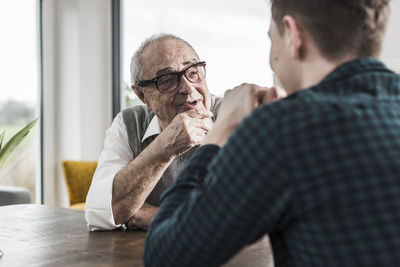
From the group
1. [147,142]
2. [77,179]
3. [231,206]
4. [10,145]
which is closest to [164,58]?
[147,142]

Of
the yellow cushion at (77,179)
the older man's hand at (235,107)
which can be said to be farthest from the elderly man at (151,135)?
the yellow cushion at (77,179)

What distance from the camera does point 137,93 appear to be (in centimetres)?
177

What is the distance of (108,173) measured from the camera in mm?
1615

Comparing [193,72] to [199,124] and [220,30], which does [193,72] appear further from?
[220,30]

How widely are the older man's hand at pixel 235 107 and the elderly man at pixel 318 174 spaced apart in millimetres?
192

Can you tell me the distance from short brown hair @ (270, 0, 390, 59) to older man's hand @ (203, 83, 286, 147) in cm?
21

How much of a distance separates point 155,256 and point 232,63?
11.7ft

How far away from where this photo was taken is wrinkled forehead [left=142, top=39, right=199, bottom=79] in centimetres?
166

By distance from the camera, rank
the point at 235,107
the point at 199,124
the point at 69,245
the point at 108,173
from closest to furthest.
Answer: the point at 235,107, the point at 69,245, the point at 199,124, the point at 108,173

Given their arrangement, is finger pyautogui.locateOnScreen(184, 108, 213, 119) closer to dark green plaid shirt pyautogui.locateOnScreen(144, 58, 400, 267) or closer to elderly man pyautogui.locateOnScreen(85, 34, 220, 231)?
elderly man pyautogui.locateOnScreen(85, 34, 220, 231)

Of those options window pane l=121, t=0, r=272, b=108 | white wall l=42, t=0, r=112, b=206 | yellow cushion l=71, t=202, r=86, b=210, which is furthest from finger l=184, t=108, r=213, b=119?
white wall l=42, t=0, r=112, b=206

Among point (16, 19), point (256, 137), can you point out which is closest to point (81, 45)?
point (16, 19)

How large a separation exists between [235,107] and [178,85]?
31.3 inches

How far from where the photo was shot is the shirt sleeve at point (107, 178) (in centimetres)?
141
